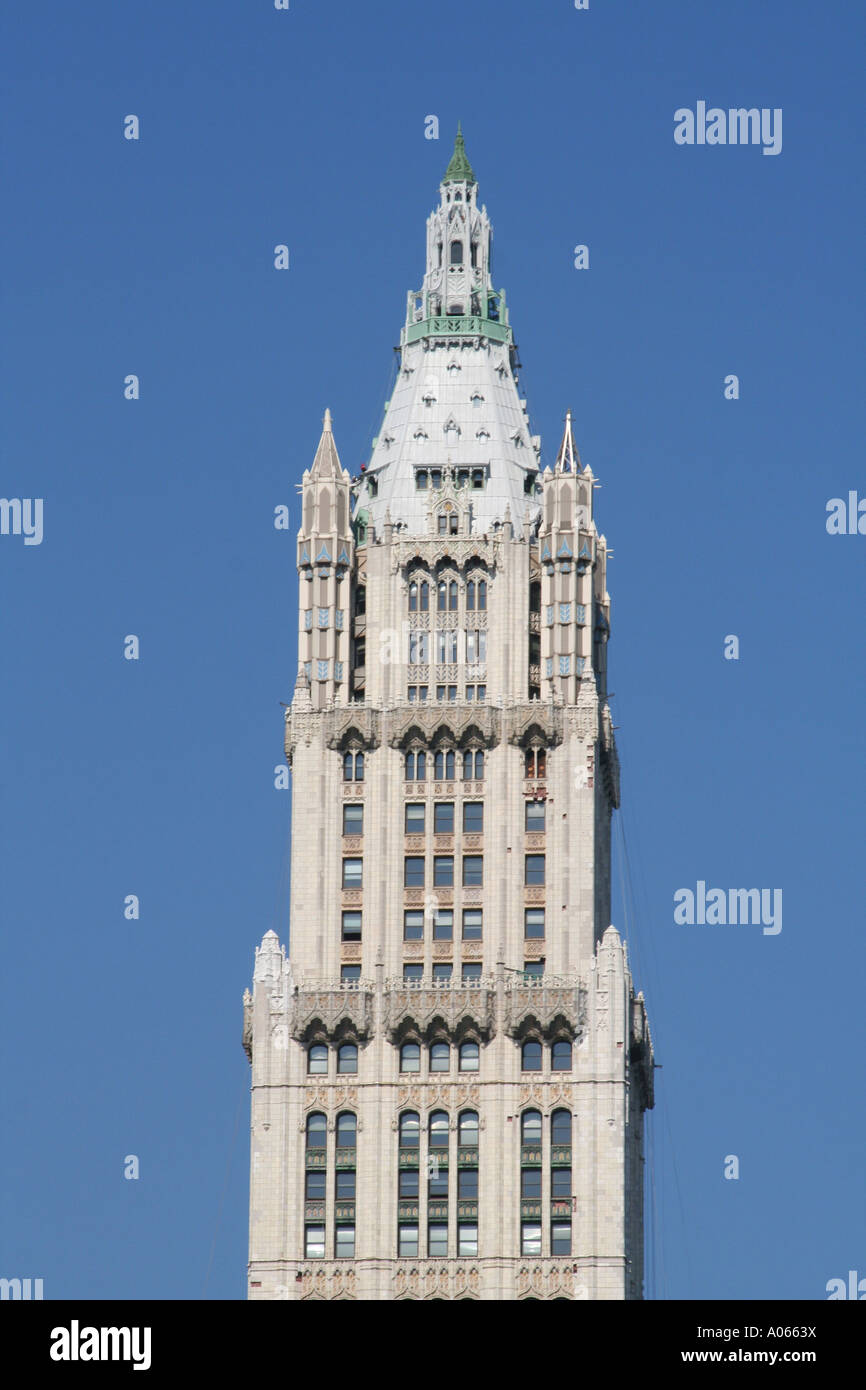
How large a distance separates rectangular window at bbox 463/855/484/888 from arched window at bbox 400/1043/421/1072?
8.28 meters

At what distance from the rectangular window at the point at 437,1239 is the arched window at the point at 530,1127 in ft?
17.7

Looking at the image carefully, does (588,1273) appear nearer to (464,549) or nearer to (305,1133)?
(305,1133)

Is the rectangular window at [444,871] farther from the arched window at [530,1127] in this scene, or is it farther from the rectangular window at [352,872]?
the arched window at [530,1127]

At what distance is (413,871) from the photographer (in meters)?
173

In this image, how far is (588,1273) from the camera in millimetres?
163250

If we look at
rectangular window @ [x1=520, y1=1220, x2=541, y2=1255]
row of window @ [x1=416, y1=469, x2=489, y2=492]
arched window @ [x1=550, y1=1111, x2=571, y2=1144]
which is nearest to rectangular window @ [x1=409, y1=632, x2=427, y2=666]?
row of window @ [x1=416, y1=469, x2=489, y2=492]

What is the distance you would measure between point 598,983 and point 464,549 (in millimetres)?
23074

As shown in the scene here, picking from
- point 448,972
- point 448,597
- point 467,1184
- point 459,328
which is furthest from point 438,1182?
point 459,328

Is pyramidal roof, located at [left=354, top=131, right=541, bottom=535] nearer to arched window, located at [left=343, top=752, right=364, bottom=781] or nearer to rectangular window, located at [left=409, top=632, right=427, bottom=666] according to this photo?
rectangular window, located at [left=409, top=632, right=427, bottom=666]

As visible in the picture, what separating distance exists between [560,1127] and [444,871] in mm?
13748

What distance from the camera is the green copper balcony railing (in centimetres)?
18662

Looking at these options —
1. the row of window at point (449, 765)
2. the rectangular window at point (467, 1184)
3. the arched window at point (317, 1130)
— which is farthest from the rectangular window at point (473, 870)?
the rectangular window at point (467, 1184)
